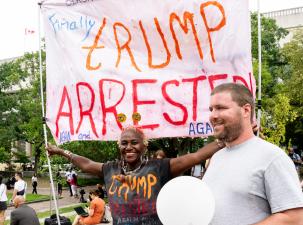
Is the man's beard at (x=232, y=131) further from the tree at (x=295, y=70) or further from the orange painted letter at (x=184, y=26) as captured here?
the tree at (x=295, y=70)

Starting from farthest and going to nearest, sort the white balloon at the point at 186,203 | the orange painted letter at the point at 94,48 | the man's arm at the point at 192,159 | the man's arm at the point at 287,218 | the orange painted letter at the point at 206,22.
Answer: the orange painted letter at the point at 94,48, the orange painted letter at the point at 206,22, the man's arm at the point at 192,159, the white balloon at the point at 186,203, the man's arm at the point at 287,218

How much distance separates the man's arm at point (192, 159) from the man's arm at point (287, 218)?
1.23 m

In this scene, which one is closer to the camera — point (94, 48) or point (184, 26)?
point (184, 26)

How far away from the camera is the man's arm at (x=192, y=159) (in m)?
3.41

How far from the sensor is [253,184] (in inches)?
89.7

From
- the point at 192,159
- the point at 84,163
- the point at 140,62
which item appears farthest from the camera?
the point at 140,62

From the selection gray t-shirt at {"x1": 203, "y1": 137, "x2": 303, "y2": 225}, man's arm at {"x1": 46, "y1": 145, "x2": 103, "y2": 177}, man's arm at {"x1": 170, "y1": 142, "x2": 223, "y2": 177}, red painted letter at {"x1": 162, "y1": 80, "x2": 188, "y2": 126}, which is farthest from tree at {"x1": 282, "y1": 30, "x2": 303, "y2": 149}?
gray t-shirt at {"x1": 203, "y1": 137, "x2": 303, "y2": 225}

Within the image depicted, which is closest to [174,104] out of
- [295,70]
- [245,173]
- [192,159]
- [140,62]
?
[140,62]

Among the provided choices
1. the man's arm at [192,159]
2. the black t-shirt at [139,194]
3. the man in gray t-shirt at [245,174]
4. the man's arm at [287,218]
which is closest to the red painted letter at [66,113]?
the black t-shirt at [139,194]

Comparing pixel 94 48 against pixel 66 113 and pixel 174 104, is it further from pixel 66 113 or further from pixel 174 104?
pixel 174 104

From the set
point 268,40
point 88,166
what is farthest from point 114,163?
point 268,40

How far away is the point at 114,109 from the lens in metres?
4.46

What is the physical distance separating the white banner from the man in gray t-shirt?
155cm

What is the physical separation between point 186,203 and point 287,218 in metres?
0.55
